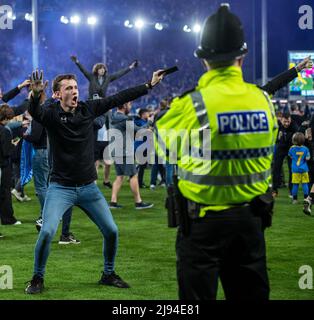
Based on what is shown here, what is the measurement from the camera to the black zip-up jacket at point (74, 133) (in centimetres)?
732

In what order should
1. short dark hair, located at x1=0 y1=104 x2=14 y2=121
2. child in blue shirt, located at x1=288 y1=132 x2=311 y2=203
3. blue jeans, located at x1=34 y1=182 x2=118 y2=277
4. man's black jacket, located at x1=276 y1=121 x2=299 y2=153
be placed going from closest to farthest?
blue jeans, located at x1=34 y1=182 x2=118 y2=277 < short dark hair, located at x1=0 y1=104 x2=14 y2=121 < child in blue shirt, located at x1=288 y1=132 x2=311 y2=203 < man's black jacket, located at x1=276 y1=121 x2=299 y2=153

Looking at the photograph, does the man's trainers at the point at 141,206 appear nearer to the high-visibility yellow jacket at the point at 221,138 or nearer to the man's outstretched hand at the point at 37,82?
the man's outstretched hand at the point at 37,82

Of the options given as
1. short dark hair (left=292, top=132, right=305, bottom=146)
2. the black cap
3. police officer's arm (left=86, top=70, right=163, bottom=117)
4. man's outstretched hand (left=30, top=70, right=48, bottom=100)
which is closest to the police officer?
the black cap

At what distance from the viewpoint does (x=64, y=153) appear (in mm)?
7434

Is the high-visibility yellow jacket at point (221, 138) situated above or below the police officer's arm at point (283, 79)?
below

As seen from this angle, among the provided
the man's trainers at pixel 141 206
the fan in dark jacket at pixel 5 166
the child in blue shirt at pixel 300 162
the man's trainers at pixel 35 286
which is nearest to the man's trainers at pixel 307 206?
the child in blue shirt at pixel 300 162

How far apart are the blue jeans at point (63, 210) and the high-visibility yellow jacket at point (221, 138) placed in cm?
314

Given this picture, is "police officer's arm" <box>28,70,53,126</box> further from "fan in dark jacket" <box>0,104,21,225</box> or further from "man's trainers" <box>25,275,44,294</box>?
"fan in dark jacket" <box>0,104,21,225</box>

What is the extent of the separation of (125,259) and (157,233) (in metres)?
2.18

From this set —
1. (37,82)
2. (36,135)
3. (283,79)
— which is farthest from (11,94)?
(283,79)

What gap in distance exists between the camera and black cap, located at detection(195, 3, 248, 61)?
4289mm

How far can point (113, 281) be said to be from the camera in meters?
7.73
